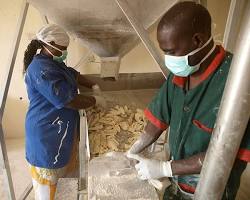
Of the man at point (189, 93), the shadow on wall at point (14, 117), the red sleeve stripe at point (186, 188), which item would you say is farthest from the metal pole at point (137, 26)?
the shadow on wall at point (14, 117)

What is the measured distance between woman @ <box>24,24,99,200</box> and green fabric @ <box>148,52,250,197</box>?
2.25 ft

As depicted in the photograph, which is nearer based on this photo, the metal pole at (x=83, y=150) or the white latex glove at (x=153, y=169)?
the white latex glove at (x=153, y=169)

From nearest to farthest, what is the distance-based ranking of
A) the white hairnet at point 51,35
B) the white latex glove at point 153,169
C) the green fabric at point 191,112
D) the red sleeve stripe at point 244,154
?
the red sleeve stripe at point 244,154 → the green fabric at point 191,112 → the white latex glove at point 153,169 → the white hairnet at point 51,35

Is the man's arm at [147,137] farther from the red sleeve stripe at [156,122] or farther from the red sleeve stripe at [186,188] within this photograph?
the red sleeve stripe at [186,188]

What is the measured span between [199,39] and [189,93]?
0.57 feet

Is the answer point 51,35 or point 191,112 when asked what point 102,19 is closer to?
point 51,35

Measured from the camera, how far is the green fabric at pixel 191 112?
2.84ft

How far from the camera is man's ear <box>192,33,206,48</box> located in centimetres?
84

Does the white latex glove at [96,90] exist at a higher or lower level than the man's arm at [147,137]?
lower

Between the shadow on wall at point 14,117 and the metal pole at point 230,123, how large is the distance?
2.68m

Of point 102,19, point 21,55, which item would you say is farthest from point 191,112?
point 21,55

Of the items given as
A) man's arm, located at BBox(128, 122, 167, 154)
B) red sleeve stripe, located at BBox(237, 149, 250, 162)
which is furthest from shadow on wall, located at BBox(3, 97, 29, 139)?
red sleeve stripe, located at BBox(237, 149, 250, 162)

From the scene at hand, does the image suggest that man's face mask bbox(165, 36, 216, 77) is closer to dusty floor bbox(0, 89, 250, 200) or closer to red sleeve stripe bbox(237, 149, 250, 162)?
red sleeve stripe bbox(237, 149, 250, 162)

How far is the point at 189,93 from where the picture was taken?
3.03 feet
